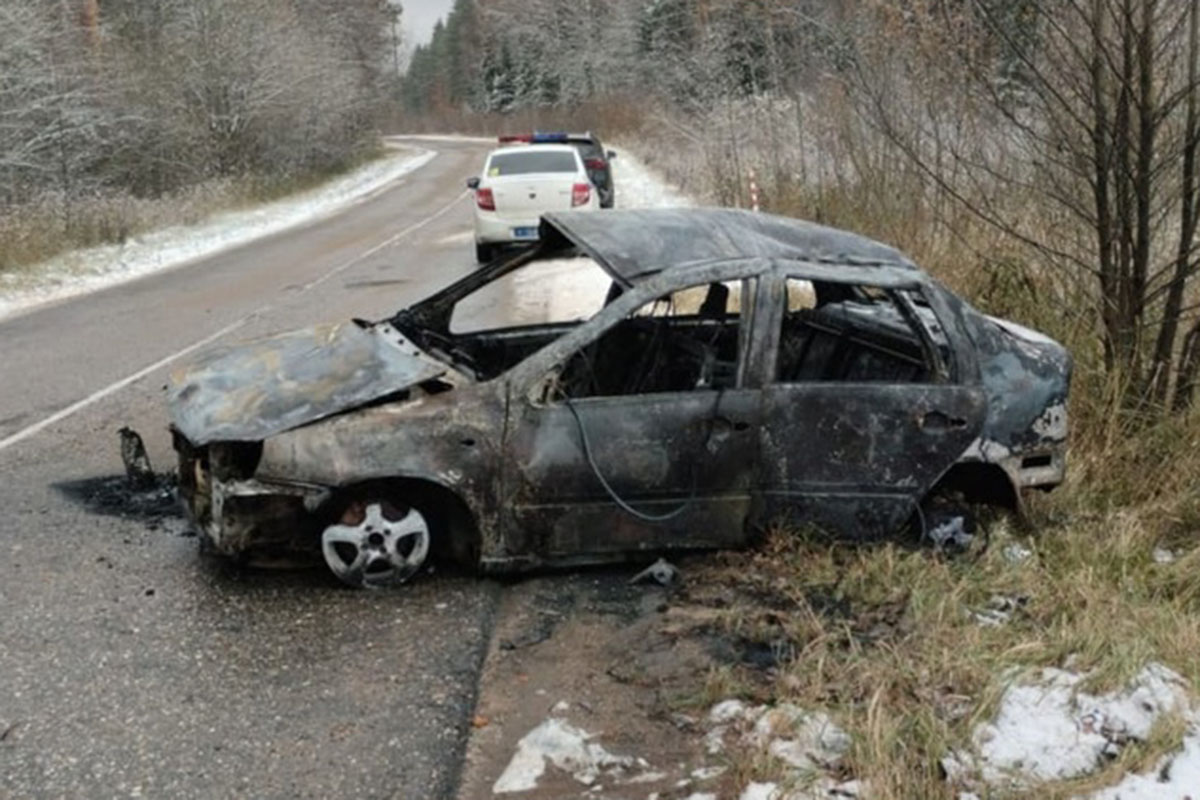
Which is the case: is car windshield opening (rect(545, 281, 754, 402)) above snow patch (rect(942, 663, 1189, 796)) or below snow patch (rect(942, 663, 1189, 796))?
above

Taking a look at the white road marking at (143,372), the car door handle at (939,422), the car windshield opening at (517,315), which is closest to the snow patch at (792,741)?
the car door handle at (939,422)

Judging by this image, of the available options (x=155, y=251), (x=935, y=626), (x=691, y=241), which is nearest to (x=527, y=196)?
(x=155, y=251)

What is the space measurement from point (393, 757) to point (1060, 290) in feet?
19.2

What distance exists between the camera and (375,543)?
15.4 ft

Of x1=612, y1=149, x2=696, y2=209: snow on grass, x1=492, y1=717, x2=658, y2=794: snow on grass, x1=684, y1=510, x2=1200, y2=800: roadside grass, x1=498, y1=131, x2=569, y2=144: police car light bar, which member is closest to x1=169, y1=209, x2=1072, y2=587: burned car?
x1=684, y1=510, x2=1200, y2=800: roadside grass

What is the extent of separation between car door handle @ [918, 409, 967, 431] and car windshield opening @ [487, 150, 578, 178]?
A: 12.3m

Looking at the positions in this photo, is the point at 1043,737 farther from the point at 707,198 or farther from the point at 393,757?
the point at 707,198

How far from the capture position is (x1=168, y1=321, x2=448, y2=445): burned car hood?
462 cm

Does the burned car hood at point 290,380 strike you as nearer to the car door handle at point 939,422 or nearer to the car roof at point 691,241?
the car roof at point 691,241

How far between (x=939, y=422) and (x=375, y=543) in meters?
2.57

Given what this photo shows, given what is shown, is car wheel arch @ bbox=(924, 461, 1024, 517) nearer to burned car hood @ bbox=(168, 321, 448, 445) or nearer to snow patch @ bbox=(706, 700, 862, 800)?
snow patch @ bbox=(706, 700, 862, 800)

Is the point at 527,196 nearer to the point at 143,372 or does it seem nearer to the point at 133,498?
the point at 143,372

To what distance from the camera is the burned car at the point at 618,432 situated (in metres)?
4.61

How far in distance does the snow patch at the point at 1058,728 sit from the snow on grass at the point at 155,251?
1294cm
